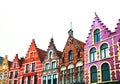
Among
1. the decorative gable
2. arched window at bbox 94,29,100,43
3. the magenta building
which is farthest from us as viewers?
the decorative gable

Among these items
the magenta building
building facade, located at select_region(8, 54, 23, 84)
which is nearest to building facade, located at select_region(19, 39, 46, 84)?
building facade, located at select_region(8, 54, 23, 84)

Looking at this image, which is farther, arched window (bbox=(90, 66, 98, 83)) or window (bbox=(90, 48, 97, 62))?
window (bbox=(90, 48, 97, 62))

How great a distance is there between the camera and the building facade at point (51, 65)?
39781 millimetres

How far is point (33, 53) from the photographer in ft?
150

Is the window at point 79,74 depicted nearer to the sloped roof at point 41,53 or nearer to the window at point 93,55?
the window at point 93,55

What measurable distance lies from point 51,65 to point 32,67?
5.39m

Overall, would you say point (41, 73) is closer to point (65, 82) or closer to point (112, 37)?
point (65, 82)

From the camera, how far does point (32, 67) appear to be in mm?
44781

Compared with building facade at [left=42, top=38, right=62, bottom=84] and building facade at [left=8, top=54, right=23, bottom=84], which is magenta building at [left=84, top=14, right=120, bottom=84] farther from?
building facade at [left=8, top=54, right=23, bottom=84]

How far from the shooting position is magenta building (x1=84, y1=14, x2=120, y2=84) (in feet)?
101

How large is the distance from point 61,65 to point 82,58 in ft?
15.2

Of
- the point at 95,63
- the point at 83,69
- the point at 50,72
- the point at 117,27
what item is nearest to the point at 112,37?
the point at 117,27

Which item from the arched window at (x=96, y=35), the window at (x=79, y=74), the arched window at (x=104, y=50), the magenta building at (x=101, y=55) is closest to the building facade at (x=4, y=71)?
the window at (x=79, y=74)

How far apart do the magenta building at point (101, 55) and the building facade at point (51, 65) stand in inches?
256
